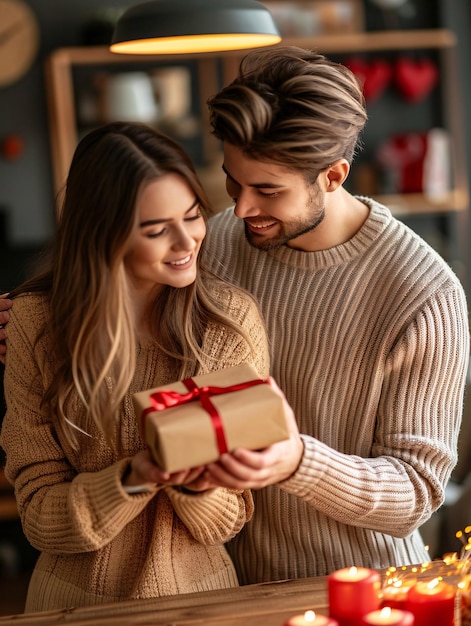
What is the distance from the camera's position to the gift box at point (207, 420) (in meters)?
1.37

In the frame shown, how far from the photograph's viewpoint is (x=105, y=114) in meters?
4.71

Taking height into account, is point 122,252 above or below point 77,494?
above

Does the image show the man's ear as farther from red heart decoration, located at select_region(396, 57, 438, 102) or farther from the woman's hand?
red heart decoration, located at select_region(396, 57, 438, 102)

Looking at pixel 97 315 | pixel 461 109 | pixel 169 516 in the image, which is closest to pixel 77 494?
pixel 169 516

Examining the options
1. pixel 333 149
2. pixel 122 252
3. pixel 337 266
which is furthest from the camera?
pixel 337 266

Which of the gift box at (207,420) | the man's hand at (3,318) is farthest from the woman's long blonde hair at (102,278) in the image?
the gift box at (207,420)

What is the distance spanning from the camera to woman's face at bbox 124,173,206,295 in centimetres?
158

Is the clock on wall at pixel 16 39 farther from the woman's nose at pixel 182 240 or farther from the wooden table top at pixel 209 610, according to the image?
the wooden table top at pixel 209 610

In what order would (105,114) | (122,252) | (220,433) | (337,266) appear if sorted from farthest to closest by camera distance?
(105,114), (337,266), (122,252), (220,433)

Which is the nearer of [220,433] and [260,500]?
[220,433]

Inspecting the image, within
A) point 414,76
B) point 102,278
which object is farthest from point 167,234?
point 414,76

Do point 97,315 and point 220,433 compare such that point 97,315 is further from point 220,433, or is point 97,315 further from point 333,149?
point 333,149

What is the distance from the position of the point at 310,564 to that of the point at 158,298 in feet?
1.96

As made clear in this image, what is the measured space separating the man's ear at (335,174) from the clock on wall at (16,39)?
3.38 m
